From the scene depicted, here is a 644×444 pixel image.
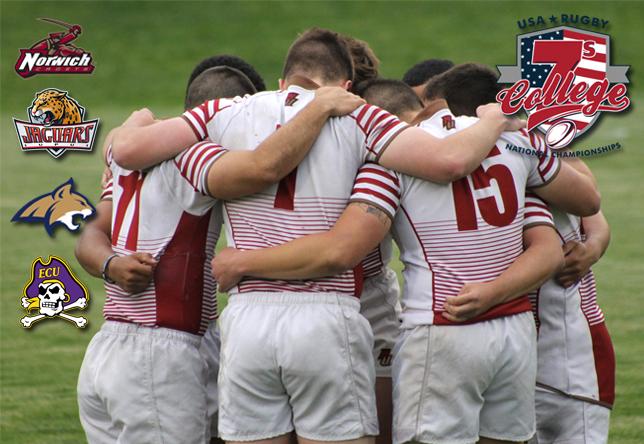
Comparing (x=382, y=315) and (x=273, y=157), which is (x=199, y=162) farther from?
(x=382, y=315)

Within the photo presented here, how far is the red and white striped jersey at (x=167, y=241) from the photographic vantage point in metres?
3.83

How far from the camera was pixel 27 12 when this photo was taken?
32.8m

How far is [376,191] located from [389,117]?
261 millimetres

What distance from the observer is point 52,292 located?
16.3 ft

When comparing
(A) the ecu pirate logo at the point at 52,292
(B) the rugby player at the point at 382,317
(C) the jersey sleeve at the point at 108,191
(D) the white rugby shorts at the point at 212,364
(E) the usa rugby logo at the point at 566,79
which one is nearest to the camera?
Result: (E) the usa rugby logo at the point at 566,79

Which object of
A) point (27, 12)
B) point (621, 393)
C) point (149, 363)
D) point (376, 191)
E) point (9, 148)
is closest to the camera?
point (376, 191)

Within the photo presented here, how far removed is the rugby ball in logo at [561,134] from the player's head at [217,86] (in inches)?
46.4

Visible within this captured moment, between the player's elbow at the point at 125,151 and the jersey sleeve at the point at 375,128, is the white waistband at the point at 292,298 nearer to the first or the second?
the jersey sleeve at the point at 375,128

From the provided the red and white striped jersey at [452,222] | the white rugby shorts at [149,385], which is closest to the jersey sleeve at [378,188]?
the red and white striped jersey at [452,222]

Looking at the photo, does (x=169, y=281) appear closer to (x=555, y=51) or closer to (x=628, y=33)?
(x=555, y=51)

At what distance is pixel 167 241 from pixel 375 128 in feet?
2.87

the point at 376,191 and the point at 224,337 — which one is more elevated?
the point at 376,191

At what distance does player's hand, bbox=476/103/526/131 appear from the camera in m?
3.72

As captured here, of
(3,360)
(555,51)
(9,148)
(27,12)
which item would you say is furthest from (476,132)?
(27,12)
